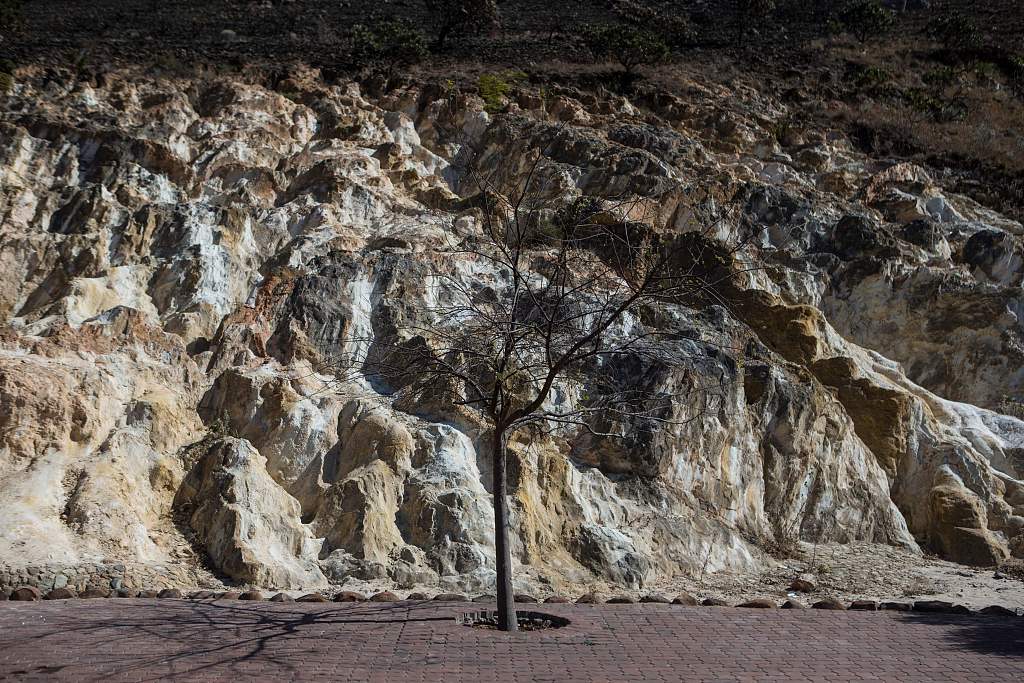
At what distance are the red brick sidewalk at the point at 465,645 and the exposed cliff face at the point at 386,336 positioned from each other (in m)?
2.79

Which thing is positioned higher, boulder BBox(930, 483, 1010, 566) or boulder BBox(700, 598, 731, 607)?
boulder BBox(930, 483, 1010, 566)

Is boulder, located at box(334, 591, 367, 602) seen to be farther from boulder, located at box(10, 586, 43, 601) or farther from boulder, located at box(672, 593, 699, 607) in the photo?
boulder, located at box(672, 593, 699, 607)

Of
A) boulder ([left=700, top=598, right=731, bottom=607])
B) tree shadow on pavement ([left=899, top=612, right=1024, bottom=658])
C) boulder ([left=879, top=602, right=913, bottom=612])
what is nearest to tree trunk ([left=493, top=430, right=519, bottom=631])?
boulder ([left=700, top=598, right=731, bottom=607])

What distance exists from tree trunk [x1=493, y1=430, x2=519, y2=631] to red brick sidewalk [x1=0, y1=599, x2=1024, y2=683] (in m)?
0.42

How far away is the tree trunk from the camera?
9.35 meters

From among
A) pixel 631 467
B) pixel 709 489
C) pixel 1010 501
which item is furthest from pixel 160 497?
pixel 1010 501

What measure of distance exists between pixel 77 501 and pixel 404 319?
7.39 metres

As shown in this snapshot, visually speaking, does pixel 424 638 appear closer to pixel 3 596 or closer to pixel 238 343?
pixel 3 596

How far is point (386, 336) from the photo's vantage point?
17.6m

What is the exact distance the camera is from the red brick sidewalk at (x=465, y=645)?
7465 mm

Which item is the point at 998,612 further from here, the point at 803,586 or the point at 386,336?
the point at 386,336

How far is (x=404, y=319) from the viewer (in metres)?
18.0

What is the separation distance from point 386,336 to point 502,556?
346 inches

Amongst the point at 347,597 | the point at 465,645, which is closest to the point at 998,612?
the point at 465,645
